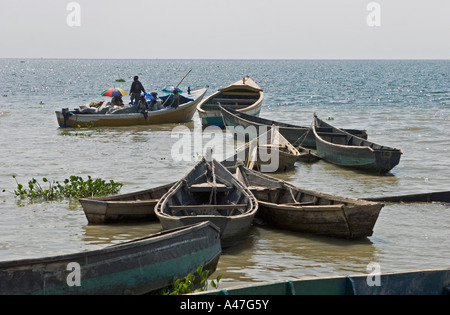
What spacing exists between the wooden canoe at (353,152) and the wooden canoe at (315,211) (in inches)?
233

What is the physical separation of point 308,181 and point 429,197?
4168 mm

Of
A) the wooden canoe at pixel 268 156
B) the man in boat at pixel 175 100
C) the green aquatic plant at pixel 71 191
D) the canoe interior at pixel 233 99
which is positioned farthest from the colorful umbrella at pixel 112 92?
the green aquatic plant at pixel 71 191

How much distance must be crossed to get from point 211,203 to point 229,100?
61.1 feet

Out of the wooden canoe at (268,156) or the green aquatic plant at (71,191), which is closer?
the green aquatic plant at (71,191)

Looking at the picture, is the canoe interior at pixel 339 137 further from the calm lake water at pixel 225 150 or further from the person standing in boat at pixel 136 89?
the person standing in boat at pixel 136 89

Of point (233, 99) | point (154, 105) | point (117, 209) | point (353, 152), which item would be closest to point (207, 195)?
point (117, 209)

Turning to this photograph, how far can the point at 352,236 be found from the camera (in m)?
11.4

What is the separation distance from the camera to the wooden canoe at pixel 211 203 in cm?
1038

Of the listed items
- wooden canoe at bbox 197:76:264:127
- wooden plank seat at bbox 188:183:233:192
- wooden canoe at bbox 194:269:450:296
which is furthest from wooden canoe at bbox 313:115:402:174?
wooden canoe at bbox 194:269:450:296

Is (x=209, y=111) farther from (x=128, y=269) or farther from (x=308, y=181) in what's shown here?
(x=128, y=269)

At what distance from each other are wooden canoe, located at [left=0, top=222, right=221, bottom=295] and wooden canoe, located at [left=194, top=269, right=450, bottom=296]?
5.47 ft

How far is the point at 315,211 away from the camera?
1144cm

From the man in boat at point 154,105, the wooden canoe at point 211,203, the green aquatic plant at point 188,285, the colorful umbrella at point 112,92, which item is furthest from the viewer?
the man in boat at point 154,105
